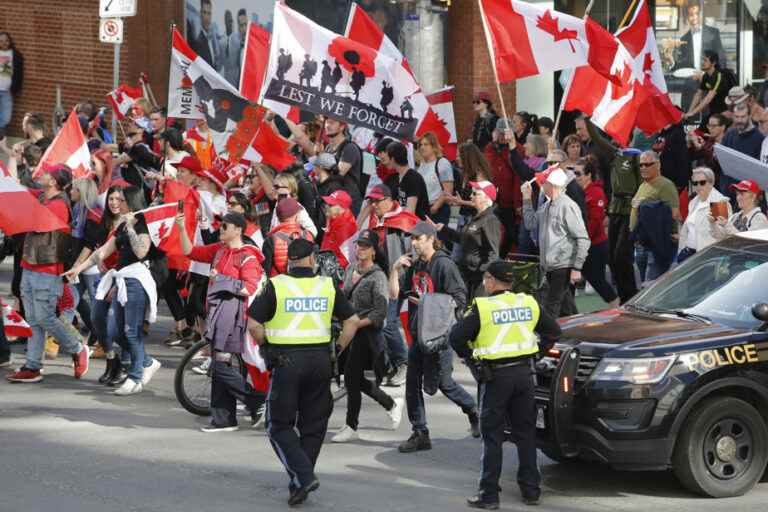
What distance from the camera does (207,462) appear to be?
10.6m

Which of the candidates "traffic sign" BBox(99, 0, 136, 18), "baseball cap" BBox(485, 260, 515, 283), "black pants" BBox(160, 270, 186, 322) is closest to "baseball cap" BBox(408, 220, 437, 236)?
"baseball cap" BBox(485, 260, 515, 283)

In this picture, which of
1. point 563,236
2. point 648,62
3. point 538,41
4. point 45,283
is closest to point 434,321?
point 563,236

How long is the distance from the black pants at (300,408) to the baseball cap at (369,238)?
2.08 meters

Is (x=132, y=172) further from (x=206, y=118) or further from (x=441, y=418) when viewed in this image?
(x=441, y=418)

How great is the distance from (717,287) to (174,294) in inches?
267

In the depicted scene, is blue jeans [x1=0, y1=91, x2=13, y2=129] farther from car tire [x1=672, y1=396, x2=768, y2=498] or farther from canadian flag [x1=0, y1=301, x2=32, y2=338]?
car tire [x1=672, y1=396, x2=768, y2=498]

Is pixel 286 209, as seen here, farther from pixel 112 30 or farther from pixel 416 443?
pixel 112 30

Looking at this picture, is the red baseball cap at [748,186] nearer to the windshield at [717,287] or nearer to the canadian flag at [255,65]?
the windshield at [717,287]

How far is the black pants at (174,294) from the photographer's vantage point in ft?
50.8

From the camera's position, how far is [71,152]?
15.5 m

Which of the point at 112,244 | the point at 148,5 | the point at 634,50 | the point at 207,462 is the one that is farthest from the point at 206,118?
the point at 148,5

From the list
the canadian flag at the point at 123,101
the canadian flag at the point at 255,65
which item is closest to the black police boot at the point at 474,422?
the canadian flag at the point at 255,65

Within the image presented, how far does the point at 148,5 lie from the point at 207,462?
17.6 m

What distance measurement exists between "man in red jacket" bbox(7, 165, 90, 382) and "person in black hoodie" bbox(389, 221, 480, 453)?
361 centimetres
